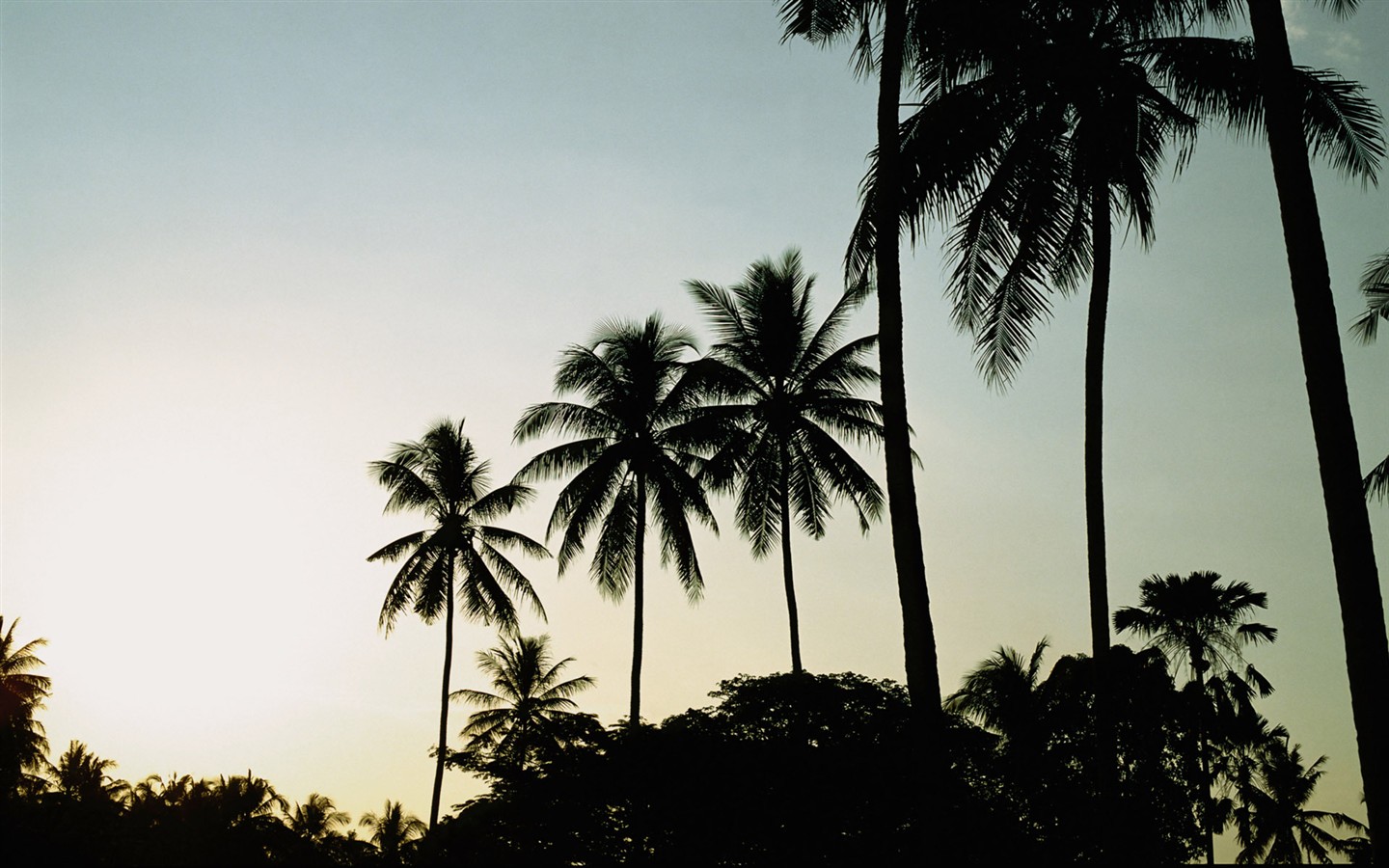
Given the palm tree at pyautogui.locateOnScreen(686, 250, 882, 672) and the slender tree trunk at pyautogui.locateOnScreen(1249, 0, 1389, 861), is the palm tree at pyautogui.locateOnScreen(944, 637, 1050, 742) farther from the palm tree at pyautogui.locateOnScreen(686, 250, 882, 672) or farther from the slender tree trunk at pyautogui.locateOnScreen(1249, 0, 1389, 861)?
the slender tree trunk at pyautogui.locateOnScreen(1249, 0, 1389, 861)

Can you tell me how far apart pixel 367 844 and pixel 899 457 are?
9169mm

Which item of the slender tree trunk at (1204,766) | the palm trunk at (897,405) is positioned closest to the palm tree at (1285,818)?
the slender tree trunk at (1204,766)

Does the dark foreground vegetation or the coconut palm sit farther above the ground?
the coconut palm

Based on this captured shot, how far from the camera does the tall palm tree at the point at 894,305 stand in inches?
468

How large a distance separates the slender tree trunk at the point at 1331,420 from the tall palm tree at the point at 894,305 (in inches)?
179

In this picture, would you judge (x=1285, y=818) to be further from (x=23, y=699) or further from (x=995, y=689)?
(x=23, y=699)

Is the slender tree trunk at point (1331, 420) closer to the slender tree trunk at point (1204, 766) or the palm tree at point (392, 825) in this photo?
the slender tree trunk at point (1204, 766)

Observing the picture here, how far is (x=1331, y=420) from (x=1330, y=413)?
0.06 m

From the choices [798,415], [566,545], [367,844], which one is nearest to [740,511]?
[798,415]

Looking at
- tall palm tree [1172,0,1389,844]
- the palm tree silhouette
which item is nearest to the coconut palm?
the palm tree silhouette

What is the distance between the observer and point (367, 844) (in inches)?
578

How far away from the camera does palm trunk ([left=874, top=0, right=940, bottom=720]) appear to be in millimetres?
11859

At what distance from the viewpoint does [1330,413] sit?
27.7 ft

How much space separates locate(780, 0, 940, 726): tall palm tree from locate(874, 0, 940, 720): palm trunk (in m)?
0.01
